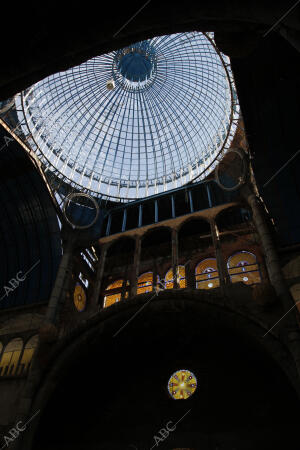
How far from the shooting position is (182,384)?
71.5 feet

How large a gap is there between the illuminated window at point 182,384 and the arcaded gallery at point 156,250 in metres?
0.08

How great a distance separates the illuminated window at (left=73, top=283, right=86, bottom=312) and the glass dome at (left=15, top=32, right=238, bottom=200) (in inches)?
420

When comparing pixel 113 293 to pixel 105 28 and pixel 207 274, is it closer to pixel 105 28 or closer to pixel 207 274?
pixel 207 274

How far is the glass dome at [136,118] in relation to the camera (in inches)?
1357

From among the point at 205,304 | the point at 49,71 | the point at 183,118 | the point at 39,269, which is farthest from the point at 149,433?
the point at 183,118

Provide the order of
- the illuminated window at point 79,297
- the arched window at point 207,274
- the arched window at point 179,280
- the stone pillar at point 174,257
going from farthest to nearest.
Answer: the illuminated window at point 79,297 < the arched window at point 179,280 < the arched window at point 207,274 < the stone pillar at point 174,257

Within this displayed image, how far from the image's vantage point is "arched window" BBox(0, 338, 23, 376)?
921 inches

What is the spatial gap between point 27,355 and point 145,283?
10.8m

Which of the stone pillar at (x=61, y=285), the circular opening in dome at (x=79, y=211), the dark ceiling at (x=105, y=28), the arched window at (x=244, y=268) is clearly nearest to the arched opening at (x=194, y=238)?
the arched window at (x=244, y=268)

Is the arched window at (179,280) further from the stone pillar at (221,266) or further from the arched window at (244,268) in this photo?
the stone pillar at (221,266)

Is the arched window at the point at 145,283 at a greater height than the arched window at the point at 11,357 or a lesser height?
greater

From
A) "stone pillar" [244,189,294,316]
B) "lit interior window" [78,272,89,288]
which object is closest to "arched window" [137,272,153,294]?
"lit interior window" [78,272,89,288]

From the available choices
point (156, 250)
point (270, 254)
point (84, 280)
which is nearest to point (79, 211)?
point (84, 280)

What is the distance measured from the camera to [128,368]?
23.4m
